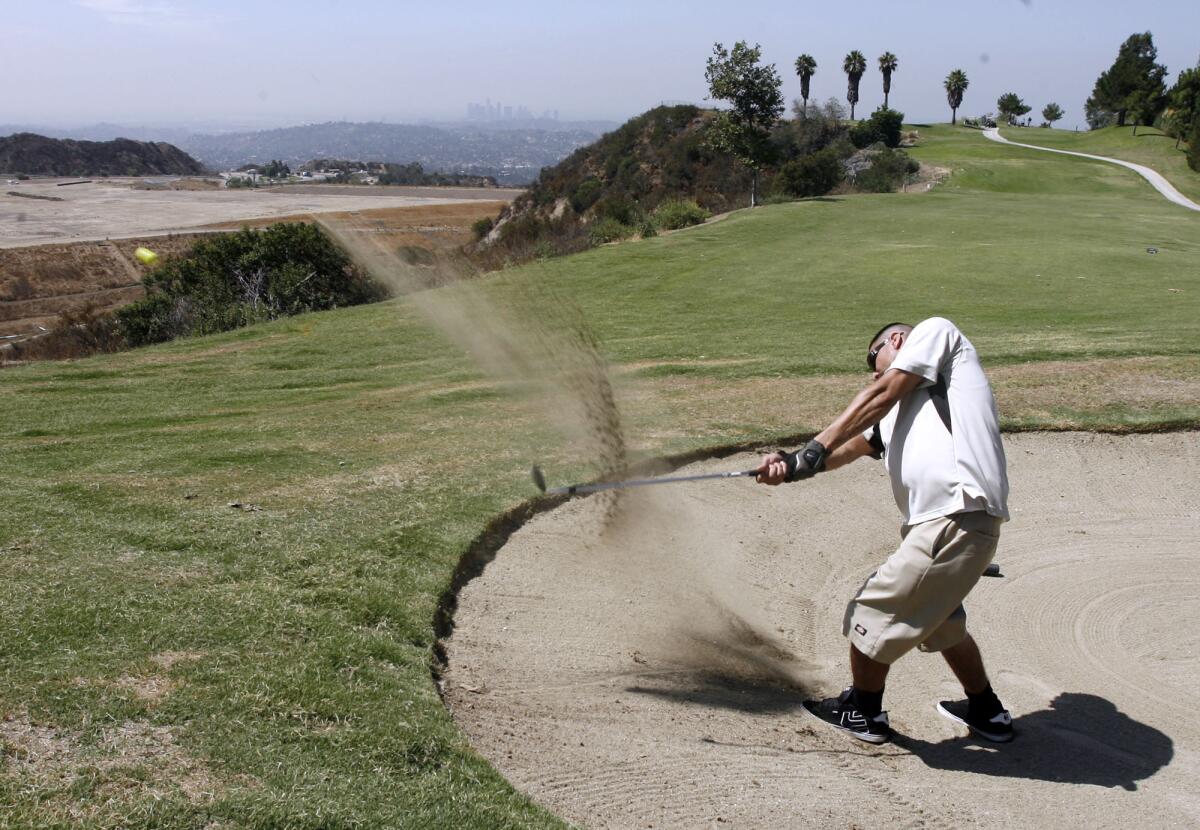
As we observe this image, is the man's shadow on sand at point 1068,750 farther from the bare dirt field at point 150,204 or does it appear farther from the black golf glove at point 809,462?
the bare dirt field at point 150,204

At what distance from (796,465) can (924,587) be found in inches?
38.2

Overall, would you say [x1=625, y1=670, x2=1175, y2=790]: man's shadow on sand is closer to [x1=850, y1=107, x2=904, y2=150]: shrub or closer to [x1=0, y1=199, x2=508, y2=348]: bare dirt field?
[x1=0, y1=199, x2=508, y2=348]: bare dirt field

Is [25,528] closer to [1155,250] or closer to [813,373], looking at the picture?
[813,373]

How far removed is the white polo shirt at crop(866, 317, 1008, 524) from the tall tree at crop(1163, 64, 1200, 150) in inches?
3261

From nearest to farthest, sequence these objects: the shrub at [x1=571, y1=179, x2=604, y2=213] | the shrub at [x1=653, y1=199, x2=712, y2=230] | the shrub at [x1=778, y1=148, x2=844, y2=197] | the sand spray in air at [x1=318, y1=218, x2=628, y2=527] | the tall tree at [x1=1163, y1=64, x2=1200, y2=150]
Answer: the sand spray in air at [x1=318, y1=218, x2=628, y2=527], the shrub at [x1=653, y1=199, x2=712, y2=230], the shrub at [x1=778, y1=148, x2=844, y2=197], the shrub at [x1=571, y1=179, x2=604, y2=213], the tall tree at [x1=1163, y1=64, x2=1200, y2=150]

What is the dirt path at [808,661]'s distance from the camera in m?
5.48

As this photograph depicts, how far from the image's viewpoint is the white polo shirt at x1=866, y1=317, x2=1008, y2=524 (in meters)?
5.23

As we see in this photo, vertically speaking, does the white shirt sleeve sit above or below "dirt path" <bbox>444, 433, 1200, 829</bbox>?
above

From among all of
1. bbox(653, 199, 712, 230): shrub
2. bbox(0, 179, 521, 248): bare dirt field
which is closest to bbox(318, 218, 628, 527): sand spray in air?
bbox(653, 199, 712, 230): shrub

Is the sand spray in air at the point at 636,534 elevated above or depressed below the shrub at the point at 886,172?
below

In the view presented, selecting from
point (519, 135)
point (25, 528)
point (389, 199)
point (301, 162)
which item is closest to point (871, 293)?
point (25, 528)

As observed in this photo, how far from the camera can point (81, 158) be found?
125 meters

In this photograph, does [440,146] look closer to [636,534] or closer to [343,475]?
[343,475]

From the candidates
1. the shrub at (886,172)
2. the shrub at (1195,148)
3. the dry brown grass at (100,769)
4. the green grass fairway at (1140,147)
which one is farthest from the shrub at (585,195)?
the dry brown grass at (100,769)
